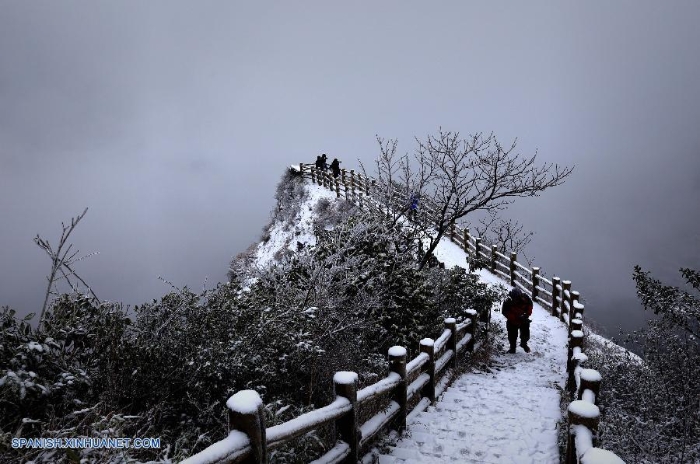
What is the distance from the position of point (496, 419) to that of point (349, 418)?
305 cm

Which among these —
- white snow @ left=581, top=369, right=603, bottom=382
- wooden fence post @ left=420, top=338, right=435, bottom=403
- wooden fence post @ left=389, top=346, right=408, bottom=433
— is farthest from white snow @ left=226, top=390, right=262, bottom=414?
wooden fence post @ left=420, top=338, right=435, bottom=403

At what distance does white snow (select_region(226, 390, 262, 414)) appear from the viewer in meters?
2.70

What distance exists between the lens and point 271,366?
5551 mm

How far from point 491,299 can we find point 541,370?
7.55 ft

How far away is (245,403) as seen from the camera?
2738mm

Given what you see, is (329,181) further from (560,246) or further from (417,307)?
(560,246)

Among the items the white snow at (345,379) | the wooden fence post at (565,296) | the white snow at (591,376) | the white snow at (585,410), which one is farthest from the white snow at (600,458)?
the wooden fence post at (565,296)

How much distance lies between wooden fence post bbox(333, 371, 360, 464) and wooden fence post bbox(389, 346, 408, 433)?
1.27 m

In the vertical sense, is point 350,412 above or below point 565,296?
below

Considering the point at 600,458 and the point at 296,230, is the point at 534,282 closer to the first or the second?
the point at 600,458

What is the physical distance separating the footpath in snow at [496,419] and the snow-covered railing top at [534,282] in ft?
2.35

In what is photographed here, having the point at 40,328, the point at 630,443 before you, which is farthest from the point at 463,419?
the point at 40,328

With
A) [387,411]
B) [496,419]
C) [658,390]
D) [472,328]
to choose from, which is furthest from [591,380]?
[472,328]

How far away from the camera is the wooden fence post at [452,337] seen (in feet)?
25.9
